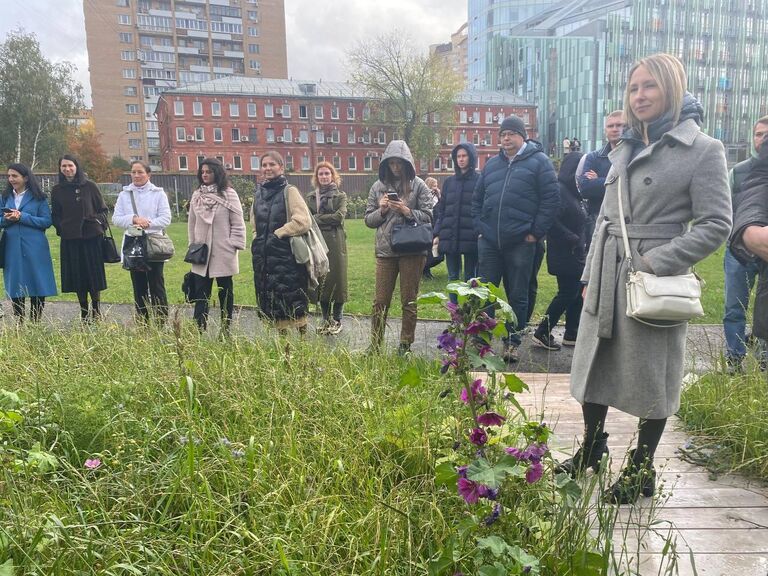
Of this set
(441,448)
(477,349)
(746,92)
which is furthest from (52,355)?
(746,92)

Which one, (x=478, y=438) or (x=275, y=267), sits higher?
(x=275, y=267)

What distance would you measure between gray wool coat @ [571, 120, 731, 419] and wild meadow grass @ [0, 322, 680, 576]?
51 centimetres

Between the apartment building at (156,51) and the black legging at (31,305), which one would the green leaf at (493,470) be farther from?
the apartment building at (156,51)

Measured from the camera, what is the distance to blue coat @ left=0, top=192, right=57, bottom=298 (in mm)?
6559

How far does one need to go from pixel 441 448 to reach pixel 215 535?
3.81 ft

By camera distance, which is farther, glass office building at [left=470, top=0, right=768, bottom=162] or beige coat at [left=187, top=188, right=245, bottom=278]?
glass office building at [left=470, top=0, right=768, bottom=162]

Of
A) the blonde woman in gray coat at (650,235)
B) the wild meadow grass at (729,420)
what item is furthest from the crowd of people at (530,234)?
the wild meadow grass at (729,420)

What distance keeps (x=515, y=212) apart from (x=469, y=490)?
146 inches

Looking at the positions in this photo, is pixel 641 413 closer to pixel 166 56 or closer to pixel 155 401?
pixel 155 401

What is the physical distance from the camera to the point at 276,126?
6938 cm

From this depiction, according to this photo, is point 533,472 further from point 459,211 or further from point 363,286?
point 363,286

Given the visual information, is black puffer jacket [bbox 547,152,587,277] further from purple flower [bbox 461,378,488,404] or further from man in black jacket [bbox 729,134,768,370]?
purple flower [bbox 461,378,488,404]

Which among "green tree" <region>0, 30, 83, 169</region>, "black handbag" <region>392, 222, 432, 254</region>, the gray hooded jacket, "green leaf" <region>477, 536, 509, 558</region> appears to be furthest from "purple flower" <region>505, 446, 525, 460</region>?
"green tree" <region>0, 30, 83, 169</region>

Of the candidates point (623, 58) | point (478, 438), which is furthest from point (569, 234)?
point (623, 58)
